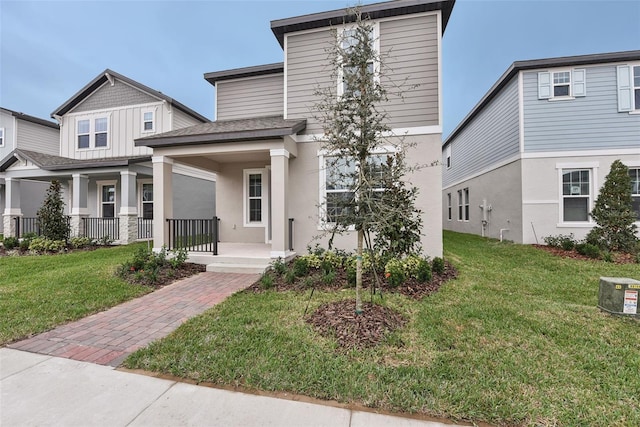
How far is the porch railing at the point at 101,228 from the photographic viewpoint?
11802 millimetres

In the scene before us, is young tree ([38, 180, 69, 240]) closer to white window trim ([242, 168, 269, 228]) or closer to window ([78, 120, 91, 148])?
window ([78, 120, 91, 148])

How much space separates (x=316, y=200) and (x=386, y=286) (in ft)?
10.0

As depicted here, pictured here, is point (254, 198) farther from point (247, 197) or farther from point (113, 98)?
point (113, 98)

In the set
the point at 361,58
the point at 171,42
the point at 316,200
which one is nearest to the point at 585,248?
the point at 316,200

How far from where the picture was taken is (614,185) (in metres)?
8.25

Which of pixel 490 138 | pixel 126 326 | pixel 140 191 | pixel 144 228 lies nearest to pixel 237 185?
pixel 144 228

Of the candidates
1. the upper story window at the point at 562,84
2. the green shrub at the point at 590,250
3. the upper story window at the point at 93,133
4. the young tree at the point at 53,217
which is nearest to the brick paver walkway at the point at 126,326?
the young tree at the point at 53,217

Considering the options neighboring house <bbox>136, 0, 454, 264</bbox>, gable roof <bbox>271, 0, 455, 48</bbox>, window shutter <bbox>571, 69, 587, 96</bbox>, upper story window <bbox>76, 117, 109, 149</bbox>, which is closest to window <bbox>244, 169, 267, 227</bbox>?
neighboring house <bbox>136, 0, 454, 264</bbox>

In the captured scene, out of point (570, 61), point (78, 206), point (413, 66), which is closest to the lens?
point (413, 66)

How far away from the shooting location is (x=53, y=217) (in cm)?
997

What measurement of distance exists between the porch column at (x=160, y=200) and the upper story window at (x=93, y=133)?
844cm

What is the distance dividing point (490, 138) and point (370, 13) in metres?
9.15

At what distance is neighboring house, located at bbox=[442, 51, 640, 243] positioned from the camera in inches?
377

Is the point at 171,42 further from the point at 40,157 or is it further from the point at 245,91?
the point at 245,91
